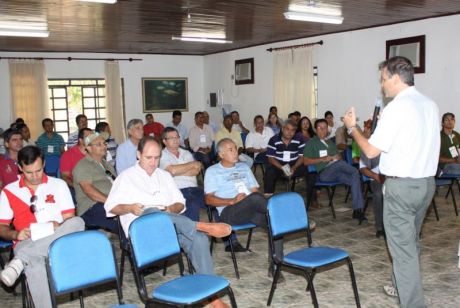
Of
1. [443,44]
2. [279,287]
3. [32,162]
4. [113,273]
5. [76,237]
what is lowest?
[279,287]

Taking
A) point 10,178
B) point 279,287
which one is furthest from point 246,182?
point 10,178

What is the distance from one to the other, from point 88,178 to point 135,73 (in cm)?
952

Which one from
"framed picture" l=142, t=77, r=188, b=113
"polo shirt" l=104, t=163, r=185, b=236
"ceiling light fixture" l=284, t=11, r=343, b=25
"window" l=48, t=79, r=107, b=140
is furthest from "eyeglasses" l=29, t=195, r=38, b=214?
"framed picture" l=142, t=77, r=188, b=113

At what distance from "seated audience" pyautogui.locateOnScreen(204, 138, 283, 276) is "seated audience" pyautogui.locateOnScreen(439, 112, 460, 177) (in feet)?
11.8

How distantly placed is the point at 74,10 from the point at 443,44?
611cm

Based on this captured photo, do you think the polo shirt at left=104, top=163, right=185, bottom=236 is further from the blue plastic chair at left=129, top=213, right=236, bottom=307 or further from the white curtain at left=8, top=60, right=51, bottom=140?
the white curtain at left=8, top=60, right=51, bottom=140

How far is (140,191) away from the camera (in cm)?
365

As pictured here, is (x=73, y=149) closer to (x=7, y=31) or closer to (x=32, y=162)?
(x=32, y=162)

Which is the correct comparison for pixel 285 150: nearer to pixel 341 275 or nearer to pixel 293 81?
pixel 341 275

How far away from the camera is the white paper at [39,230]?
9.98ft

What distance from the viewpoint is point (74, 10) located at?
23.2 ft

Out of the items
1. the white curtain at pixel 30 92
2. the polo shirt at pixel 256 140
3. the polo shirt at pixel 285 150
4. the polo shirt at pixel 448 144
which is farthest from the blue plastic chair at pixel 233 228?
the white curtain at pixel 30 92

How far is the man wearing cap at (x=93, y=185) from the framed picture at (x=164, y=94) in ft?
29.9

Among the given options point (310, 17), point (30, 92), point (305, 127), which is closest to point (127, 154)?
point (310, 17)
